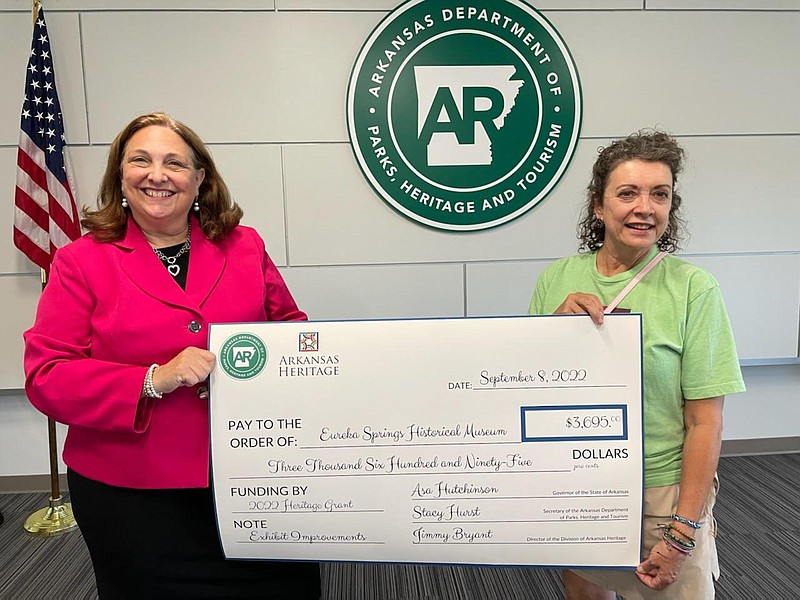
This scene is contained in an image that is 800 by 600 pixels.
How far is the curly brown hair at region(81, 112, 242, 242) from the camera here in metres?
1.41

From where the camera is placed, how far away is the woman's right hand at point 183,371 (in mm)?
1276

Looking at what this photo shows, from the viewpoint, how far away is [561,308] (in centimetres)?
142

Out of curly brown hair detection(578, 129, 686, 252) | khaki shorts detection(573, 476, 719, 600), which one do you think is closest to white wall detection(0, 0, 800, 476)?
curly brown hair detection(578, 129, 686, 252)

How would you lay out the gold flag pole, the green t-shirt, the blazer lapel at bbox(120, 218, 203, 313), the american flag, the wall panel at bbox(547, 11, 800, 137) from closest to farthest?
the green t-shirt → the blazer lapel at bbox(120, 218, 203, 313) → the american flag → the gold flag pole → the wall panel at bbox(547, 11, 800, 137)

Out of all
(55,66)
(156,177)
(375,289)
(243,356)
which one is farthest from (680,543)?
(55,66)

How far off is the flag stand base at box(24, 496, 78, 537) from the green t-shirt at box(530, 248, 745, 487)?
2662mm

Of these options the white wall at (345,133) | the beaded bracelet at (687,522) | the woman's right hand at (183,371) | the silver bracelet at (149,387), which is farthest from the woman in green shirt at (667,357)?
the white wall at (345,133)

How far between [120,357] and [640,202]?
1.26 meters

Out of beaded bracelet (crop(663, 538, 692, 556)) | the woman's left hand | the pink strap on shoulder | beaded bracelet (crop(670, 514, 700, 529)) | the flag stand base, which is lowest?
the flag stand base

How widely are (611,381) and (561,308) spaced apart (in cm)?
22

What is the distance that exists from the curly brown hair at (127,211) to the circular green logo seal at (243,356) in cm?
31

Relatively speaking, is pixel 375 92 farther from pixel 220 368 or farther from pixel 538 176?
pixel 220 368

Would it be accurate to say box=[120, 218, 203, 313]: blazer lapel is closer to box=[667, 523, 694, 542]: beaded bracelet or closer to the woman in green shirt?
the woman in green shirt

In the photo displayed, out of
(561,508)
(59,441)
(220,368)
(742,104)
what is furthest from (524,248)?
(59,441)
